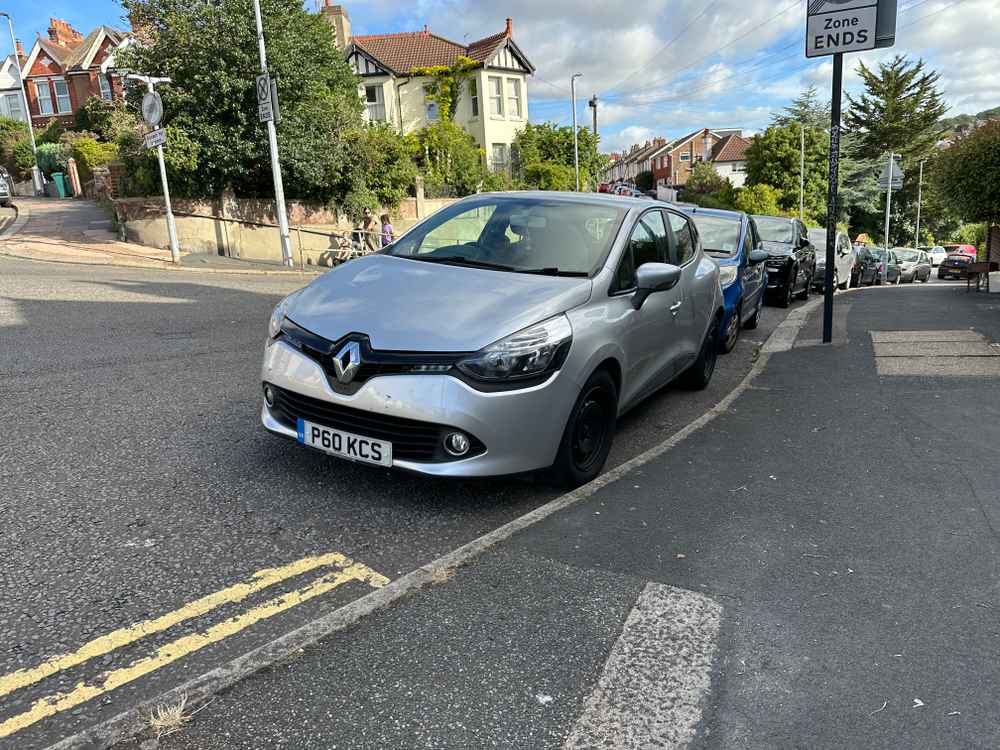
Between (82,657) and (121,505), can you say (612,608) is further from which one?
(121,505)

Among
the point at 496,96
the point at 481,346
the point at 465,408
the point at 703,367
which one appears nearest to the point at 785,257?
the point at 703,367

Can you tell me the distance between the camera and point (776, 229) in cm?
1457

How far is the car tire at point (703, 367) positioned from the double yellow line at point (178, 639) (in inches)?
166

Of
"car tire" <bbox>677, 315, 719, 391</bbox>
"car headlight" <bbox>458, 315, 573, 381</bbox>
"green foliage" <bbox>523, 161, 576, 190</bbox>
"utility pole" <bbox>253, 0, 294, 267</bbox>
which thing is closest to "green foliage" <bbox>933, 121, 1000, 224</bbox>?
"car tire" <bbox>677, 315, 719, 391</bbox>

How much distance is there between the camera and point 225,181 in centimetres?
2122

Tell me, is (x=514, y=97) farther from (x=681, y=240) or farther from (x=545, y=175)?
(x=681, y=240)

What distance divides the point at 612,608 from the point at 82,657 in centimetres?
197

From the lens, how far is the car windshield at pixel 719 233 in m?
9.88

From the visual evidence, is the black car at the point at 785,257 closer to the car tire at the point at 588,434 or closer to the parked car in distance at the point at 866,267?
the parked car in distance at the point at 866,267

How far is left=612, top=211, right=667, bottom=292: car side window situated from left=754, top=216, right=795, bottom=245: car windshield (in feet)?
31.1

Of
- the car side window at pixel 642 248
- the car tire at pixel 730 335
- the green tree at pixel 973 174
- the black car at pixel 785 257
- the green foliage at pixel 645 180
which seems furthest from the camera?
the green foliage at pixel 645 180

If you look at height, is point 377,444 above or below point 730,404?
above

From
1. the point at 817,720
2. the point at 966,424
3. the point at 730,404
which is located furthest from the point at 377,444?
the point at 966,424

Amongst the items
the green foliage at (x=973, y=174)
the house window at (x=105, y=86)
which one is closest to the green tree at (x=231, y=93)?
the green foliage at (x=973, y=174)
